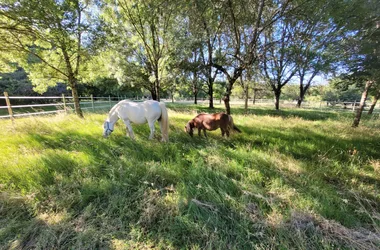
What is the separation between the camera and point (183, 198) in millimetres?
1968

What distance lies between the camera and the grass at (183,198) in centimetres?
152

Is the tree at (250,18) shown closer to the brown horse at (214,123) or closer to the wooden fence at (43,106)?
the brown horse at (214,123)

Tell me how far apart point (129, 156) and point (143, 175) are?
0.74 m

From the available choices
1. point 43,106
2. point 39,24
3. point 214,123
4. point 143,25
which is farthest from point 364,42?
point 43,106

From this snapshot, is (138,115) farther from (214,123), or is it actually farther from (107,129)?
(214,123)

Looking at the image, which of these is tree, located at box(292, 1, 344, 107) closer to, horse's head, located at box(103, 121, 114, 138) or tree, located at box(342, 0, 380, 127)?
tree, located at box(342, 0, 380, 127)

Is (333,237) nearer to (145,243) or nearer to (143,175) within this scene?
(145,243)

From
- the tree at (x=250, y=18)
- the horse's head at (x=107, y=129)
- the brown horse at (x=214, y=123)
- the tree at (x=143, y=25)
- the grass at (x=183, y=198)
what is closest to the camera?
the grass at (x=183, y=198)

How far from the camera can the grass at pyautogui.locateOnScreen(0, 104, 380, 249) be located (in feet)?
4.98

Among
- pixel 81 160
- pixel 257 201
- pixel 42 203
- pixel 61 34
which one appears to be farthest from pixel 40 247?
pixel 61 34

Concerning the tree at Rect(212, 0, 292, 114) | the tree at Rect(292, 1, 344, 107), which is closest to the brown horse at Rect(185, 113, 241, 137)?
the tree at Rect(292, 1, 344, 107)

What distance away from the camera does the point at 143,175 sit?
245 centimetres

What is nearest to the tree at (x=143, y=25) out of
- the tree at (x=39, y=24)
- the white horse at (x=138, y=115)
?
the tree at (x=39, y=24)

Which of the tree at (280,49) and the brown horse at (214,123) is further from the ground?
the tree at (280,49)
